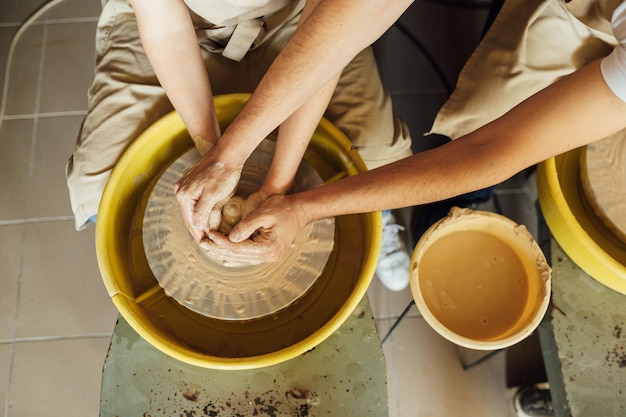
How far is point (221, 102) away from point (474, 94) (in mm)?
589

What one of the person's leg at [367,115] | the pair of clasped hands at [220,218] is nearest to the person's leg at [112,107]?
the pair of clasped hands at [220,218]

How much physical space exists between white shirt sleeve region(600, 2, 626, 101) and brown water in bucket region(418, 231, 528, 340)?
0.41m

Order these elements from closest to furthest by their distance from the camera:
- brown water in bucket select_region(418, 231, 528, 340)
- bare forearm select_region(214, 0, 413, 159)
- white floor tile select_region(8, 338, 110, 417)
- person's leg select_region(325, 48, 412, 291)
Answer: bare forearm select_region(214, 0, 413, 159), brown water in bucket select_region(418, 231, 528, 340), person's leg select_region(325, 48, 412, 291), white floor tile select_region(8, 338, 110, 417)

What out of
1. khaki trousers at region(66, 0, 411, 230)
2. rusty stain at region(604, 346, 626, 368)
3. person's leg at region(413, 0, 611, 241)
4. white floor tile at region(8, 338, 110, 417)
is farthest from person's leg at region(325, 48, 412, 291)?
white floor tile at region(8, 338, 110, 417)

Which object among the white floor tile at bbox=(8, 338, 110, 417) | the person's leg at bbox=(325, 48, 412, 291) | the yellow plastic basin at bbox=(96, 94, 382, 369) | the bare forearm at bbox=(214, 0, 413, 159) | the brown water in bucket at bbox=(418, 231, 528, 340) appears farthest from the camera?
the white floor tile at bbox=(8, 338, 110, 417)

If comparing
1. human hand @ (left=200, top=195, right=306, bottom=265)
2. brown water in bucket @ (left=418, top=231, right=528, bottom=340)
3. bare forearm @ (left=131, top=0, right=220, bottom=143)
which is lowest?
brown water in bucket @ (left=418, top=231, right=528, bottom=340)

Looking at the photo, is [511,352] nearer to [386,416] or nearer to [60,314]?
[386,416]

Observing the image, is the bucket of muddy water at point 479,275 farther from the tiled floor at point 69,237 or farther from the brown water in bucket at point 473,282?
the tiled floor at point 69,237

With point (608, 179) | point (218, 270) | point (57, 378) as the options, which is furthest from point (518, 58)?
point (57, 378)

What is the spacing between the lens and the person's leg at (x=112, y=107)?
1.10m

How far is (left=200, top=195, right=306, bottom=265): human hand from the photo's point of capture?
93cm

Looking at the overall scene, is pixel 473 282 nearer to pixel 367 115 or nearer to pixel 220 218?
pixel 367 115

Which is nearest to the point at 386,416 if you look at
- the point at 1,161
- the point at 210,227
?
the point at 210,227

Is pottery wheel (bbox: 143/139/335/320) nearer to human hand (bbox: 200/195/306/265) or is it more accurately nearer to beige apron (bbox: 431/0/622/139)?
human hand (bbox: 200/195/306/265)
